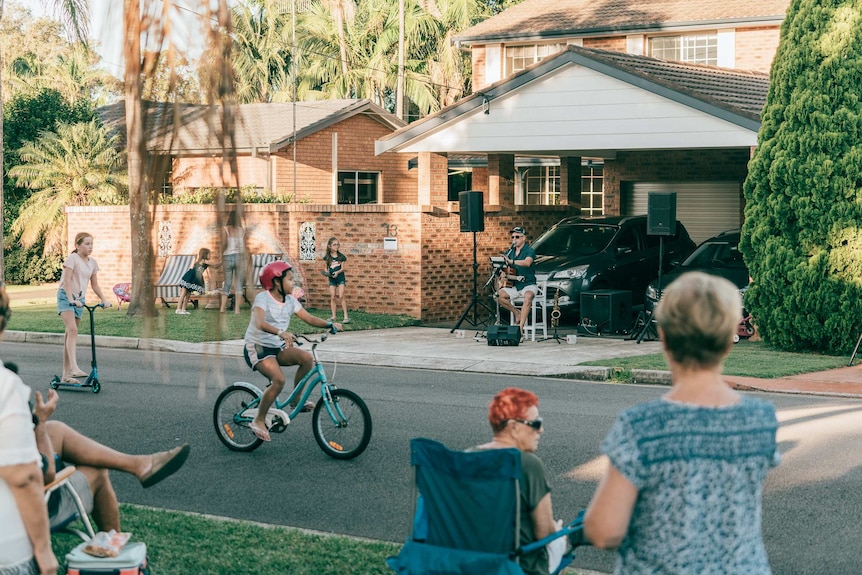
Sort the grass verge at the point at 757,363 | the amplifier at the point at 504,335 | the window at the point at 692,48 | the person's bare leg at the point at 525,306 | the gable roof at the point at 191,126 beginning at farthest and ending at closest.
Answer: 1. the window at the point at 692,48
2. the person's bare leg at the point at 525,306
3. the amplifier at the point at 504,335
4. the grass verge at the point at 757,363
5. the gable roof at the point at 191,126

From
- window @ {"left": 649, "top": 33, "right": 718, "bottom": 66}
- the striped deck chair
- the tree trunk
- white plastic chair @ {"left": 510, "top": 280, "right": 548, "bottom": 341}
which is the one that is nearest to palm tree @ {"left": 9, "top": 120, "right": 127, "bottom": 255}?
the tree trunk

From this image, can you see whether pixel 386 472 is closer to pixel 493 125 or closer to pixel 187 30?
pixel 187 30

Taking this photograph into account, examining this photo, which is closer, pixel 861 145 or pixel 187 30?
pixel 187 30

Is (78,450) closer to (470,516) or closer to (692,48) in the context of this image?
(470,516)

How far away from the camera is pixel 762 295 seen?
16.5m

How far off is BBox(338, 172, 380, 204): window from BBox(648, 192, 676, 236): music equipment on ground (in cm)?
1710

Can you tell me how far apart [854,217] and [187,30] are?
50.6ft

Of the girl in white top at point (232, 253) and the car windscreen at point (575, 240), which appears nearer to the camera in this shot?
the girl in white top at point (232, 253)

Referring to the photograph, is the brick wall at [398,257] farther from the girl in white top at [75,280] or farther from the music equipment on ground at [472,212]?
the girl in white top at [75,280]

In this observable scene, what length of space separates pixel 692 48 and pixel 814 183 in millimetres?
11731

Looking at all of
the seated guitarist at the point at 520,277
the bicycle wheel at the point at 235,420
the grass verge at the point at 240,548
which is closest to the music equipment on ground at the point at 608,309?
the seated guitarist at the point at 520,277

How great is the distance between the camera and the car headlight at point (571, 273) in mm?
20172

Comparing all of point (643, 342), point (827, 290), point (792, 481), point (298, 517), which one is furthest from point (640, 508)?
point (643, 342)

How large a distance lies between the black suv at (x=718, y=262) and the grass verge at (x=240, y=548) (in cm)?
1330
